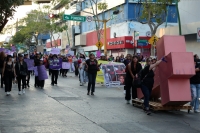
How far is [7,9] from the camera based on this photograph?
1373 centimetres

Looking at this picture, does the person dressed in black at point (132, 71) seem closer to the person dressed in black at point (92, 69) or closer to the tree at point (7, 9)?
the person dressed in black at point (92, 69)

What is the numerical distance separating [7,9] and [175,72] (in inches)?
257

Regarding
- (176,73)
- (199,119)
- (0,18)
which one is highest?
(0,18)

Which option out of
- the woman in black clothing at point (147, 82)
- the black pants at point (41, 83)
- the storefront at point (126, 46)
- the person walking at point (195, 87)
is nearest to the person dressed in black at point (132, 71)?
the woman in black clothing at point (147, 82)

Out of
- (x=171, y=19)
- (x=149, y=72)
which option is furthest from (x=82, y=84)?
(x=171, y=19)

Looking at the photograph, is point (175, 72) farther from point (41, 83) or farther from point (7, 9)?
point (41, 83)

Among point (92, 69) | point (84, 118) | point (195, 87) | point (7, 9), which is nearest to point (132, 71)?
point (195, 87)

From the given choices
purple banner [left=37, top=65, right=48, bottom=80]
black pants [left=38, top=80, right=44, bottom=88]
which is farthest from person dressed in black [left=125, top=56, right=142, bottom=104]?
black pants [left=38, top=80, right=44, bottom=88]

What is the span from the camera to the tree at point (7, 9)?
43.9 ft

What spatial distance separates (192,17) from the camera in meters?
30.4

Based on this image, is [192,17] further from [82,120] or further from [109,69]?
[82,120]

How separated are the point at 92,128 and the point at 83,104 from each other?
4.22 metres

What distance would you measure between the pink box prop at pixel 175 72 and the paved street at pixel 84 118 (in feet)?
1.94

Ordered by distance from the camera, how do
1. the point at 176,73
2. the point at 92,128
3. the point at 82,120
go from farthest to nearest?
1. the point at 176,73
2. the point at 82,120
3. the point at 92,128
